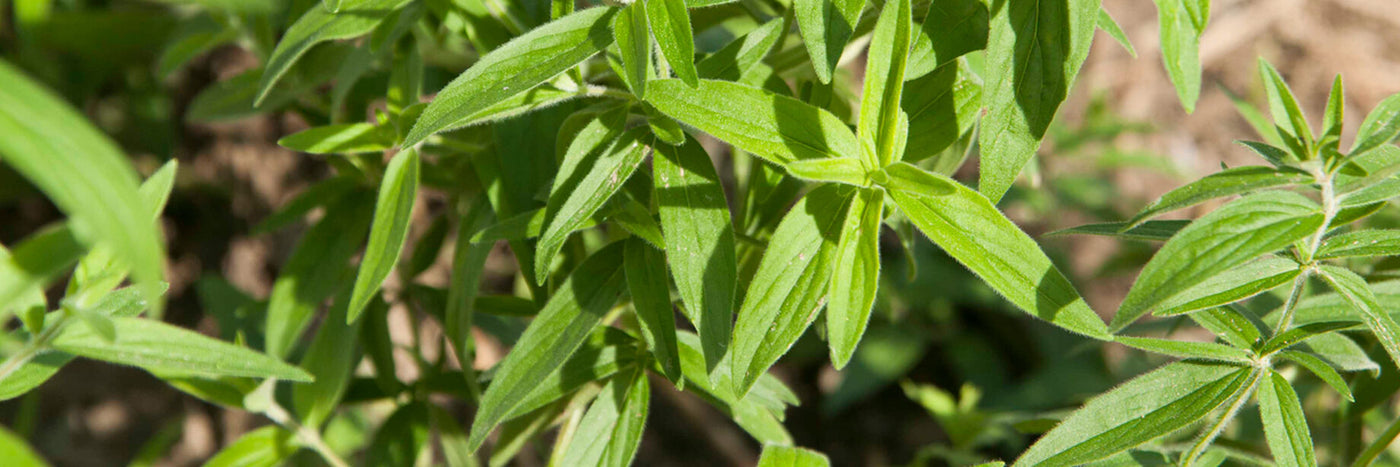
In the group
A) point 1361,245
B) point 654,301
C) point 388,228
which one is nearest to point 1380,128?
point 1361,245

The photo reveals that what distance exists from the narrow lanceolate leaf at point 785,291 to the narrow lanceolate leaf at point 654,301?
122mm

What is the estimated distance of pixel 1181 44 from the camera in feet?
2.86

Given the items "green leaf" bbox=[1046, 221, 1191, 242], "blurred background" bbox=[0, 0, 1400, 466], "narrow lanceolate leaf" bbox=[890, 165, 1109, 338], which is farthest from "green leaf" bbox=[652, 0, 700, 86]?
"blurred background" bbox=[0, 0, 1400, 466]

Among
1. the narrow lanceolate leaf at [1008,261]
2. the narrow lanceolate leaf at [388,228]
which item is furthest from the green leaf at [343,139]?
the narrow lanceolate leaf at [1008,261]

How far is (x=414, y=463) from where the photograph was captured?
1.24 m

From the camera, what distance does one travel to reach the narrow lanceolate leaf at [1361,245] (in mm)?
808

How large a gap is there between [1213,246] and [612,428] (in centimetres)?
54

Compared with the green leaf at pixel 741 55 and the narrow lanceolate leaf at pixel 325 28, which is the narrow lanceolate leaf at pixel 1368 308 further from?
the narrow lanceolate leaf at pixel 325 28

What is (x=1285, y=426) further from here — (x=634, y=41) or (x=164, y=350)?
(x=164, y=350)

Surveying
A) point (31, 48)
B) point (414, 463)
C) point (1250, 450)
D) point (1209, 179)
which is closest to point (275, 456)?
point (414, 463)

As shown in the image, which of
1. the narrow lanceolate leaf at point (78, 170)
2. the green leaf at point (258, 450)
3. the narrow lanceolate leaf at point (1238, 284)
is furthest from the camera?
the green leaf at point (258, 450)

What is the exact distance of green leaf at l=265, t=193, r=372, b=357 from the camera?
1.17 meters

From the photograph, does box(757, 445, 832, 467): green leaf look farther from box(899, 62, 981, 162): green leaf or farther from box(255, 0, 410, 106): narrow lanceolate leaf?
box(255, 0, 410, 106): narrow lanceolate leaf

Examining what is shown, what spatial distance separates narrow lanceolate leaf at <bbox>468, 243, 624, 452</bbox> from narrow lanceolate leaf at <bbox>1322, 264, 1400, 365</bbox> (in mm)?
571
